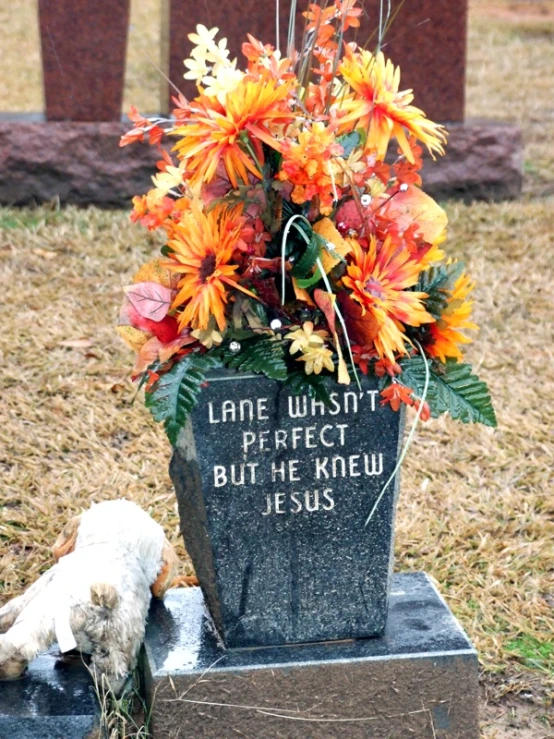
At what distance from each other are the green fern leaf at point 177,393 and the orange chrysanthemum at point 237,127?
0.36 metres

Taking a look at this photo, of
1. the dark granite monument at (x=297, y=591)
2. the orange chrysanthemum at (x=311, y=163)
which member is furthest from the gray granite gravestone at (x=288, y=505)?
the orange chrysanthemum at (x=311, y=163)

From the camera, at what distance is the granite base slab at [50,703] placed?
2240 mm

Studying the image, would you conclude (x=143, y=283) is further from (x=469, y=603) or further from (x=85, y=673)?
(x=469, y=603)

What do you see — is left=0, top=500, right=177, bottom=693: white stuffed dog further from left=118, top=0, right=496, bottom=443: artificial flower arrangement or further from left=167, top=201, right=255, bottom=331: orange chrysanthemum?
left=167, top=201, right=255, bottom=331: orange chrysanthemum

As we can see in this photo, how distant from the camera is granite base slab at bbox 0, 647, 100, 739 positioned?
2.24 meters

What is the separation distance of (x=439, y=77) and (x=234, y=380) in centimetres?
366

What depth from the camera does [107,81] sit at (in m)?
5.29

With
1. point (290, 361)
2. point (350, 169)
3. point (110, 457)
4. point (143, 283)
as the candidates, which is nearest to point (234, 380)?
point (290, 361)

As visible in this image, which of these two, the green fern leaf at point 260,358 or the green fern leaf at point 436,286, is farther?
the green fern leaf at point 436,286

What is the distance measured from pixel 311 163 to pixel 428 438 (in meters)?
1.95

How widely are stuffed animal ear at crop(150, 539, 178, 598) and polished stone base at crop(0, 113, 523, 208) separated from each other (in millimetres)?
3017

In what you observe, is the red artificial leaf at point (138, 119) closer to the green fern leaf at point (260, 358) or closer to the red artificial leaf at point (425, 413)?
the green fern leaf at point (260, 358)

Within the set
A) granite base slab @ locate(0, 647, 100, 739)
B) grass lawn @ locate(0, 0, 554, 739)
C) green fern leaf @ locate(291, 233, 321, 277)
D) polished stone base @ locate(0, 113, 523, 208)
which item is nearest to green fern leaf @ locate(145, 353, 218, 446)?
green fern leaf @ locate(291, 233, 321, 277)

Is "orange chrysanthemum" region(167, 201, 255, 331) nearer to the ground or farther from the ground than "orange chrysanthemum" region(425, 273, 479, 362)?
farther from the ground
